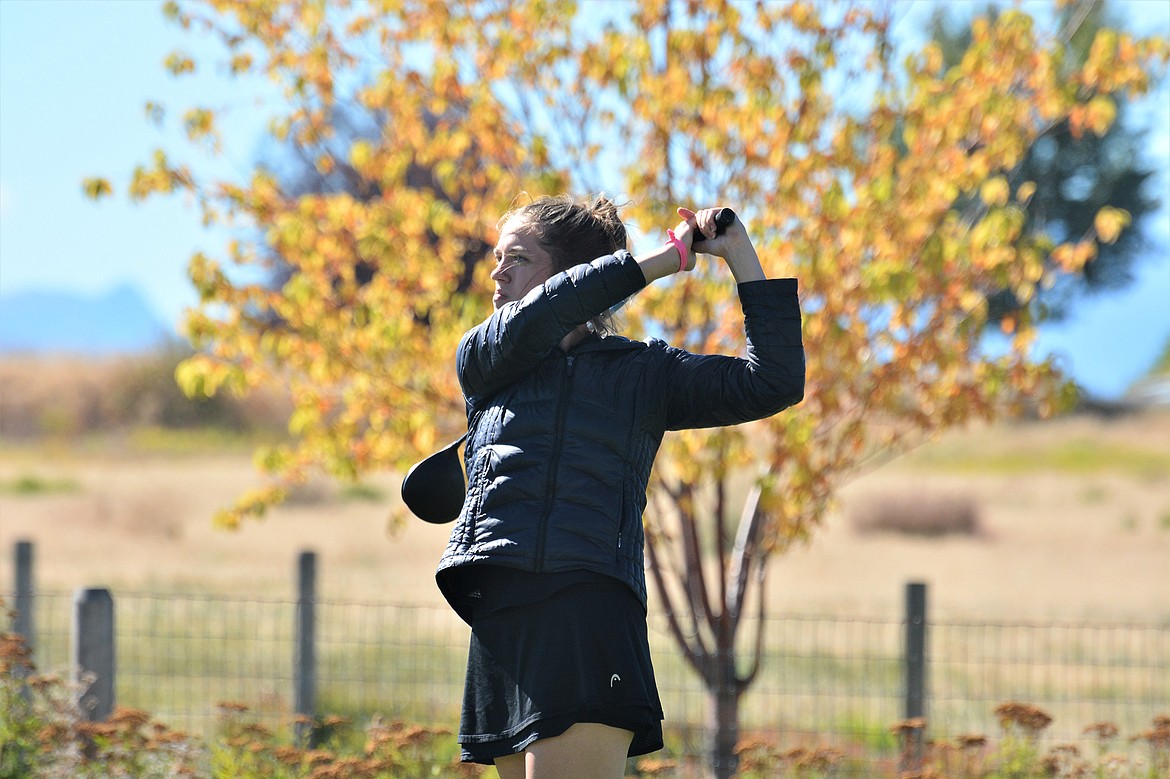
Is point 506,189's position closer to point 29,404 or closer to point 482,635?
point 482,635

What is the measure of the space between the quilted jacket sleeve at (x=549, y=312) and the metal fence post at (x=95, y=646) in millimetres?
3760

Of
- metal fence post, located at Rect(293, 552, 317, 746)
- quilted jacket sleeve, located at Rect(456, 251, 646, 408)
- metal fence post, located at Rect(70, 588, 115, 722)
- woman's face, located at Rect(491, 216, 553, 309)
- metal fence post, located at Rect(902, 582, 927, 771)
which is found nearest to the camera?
quilted jacket sleeve, located at Rect(456, 251, 646, 408)

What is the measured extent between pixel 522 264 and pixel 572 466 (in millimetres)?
429

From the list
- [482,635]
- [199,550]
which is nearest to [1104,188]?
[199,550]

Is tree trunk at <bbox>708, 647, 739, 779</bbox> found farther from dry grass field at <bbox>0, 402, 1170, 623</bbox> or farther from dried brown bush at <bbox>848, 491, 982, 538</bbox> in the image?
dried brown bush at <bbox>848, 491, 982, 538</bbox>

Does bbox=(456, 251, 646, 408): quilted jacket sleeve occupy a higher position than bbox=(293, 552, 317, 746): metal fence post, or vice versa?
bbox=(456, 251, 646, 408): quilted jacket sleeve

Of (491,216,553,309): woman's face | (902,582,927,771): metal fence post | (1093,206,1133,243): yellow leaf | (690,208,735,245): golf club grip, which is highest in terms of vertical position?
(1093,206,1133,243): yellow leaf

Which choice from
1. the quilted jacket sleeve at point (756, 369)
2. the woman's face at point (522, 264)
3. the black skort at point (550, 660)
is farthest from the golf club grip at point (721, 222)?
the black skort at point (550, 660)

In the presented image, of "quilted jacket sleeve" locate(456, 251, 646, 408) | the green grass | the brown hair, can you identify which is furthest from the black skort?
the green grass

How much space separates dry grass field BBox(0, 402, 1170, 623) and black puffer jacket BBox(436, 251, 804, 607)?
8.74 meters

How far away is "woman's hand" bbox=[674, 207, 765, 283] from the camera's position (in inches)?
103

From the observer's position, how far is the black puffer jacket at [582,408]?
2520 mm

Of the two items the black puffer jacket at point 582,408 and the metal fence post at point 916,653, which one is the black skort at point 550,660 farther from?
the metal fence post at point 916,653

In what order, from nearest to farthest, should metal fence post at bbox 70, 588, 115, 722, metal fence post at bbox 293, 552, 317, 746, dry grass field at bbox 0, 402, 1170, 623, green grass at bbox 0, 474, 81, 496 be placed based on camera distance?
metal fence post at bbox 70, 588, 115, 722, metal fence post at bbox 293, 552, 317, 746, dry grass field at bbox 0, 402, 1170, 623, green grass at bbox 0, 474, 81, 496
